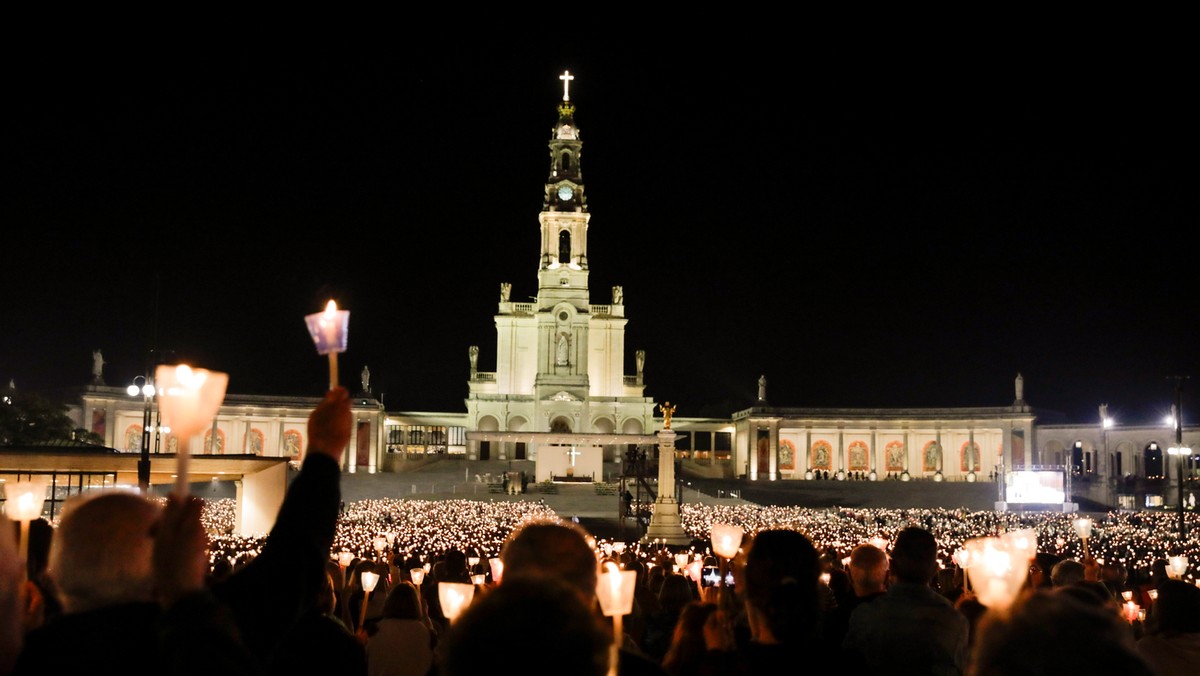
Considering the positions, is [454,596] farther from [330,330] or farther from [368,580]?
[368,580]

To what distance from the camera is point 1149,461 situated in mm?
80750

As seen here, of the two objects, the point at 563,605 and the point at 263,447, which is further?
the point at 263,447

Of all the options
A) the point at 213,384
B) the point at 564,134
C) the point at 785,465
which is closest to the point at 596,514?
the point at 785,465

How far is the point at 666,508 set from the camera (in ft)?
101

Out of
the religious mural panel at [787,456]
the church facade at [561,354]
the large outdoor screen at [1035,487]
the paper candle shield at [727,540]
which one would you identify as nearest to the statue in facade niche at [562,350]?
the church facade at [561,354]

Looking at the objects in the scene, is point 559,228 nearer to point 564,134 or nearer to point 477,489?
point 564,134

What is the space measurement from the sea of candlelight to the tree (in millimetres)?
15192

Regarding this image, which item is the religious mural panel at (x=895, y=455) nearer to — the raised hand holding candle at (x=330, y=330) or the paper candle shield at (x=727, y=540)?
the paper candle shield at (x=727, y=540)

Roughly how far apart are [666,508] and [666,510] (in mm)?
54

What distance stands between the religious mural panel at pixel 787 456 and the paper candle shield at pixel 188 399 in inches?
3222

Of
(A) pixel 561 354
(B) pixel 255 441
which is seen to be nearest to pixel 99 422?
(B) pixel 255 441

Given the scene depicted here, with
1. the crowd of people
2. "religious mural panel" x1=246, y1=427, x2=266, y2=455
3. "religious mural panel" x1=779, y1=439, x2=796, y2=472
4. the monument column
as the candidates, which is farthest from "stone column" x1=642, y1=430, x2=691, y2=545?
"religious mural panel" x1=779, y1=439, x2=796, y2=472

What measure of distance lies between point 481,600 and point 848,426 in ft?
273

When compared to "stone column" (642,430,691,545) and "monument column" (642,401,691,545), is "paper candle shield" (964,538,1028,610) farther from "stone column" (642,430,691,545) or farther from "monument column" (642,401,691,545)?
"stone column" (642,430,691,545)
